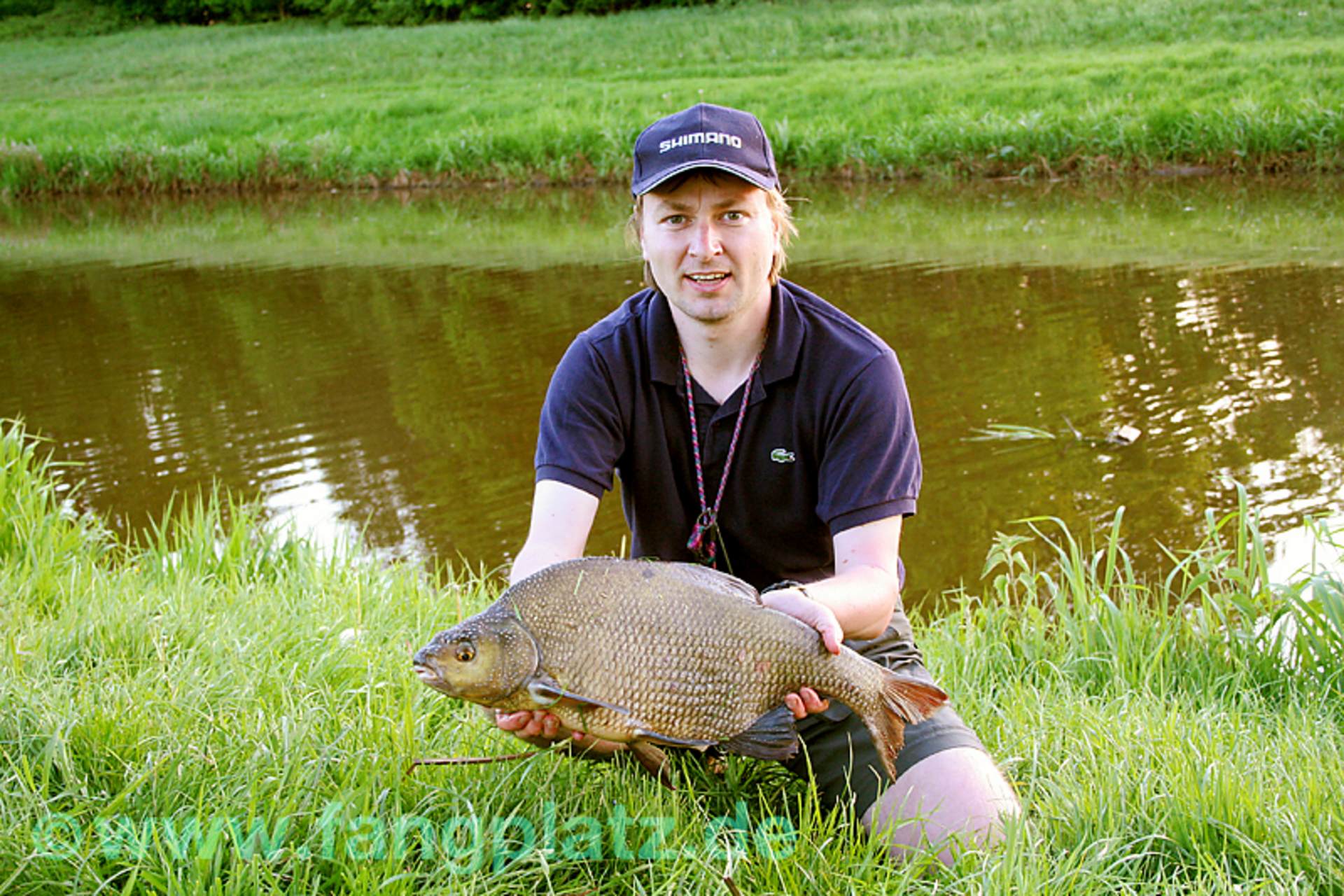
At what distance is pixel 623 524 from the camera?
21.0 feet

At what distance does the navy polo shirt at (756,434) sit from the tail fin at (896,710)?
374 millimetres

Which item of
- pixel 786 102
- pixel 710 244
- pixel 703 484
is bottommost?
pixel 703 484

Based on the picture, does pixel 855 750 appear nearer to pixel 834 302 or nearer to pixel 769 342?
pixel 769 342

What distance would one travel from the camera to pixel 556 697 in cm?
239

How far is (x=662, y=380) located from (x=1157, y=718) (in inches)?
56.2

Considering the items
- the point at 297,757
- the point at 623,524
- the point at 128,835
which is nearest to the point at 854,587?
the point at 297,757

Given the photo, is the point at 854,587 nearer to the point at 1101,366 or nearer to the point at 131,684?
the point at 131,684

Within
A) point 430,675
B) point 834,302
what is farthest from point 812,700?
point 834,302

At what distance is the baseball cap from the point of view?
287 cm

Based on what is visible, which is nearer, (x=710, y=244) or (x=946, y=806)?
(x=946, y=806)

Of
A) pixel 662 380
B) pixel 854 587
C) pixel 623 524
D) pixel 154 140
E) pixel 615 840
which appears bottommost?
pixel 623 524

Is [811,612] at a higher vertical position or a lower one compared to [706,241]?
lower

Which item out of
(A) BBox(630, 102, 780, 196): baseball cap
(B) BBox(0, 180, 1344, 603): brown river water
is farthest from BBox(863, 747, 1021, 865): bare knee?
(B) BBox(0, 180, 1344, 603): brown river water

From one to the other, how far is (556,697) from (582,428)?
2.56ft
